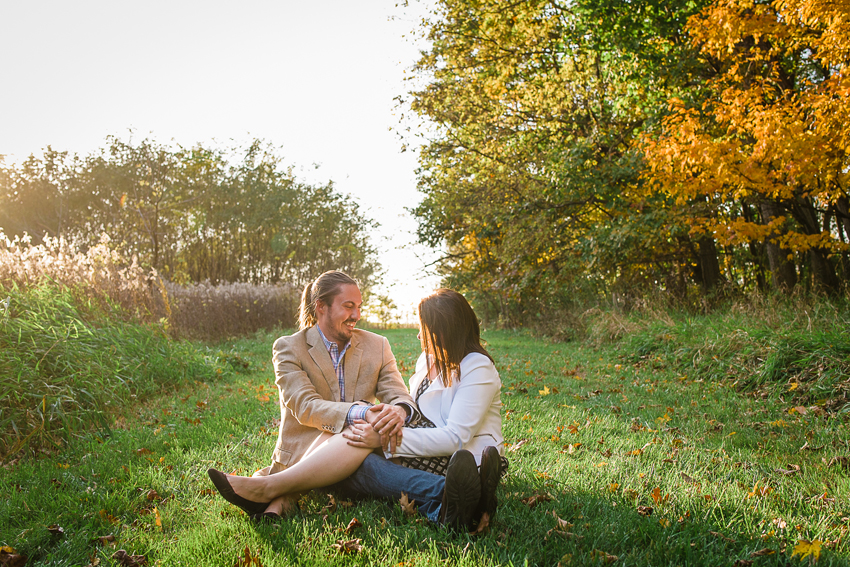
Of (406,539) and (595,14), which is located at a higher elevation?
(595,14)

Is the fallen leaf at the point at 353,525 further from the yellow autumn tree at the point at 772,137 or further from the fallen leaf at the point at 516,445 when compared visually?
the yellow autumn tree at the point at 772,137

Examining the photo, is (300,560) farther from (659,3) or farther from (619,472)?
(659,3)

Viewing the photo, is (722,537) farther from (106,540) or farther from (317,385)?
(106,540)

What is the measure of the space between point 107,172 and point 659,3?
2243 centimetres

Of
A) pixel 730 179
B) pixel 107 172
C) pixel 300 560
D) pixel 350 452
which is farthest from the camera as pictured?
pixel 107 172

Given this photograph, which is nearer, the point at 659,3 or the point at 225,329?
the point at 659,3

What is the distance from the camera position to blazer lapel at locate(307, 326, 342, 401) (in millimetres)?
3512

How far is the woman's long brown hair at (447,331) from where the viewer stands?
3238 millimetres

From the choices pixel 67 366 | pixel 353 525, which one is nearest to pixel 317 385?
pixel 353 525

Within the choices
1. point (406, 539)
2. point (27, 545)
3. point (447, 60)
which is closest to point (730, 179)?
point (406, 539)

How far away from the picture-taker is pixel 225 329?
Result: 1529 cm

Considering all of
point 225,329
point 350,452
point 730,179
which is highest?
point 730,179

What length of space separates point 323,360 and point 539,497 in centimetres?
155

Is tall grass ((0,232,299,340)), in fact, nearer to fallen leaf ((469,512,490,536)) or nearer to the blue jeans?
the blue jeans
